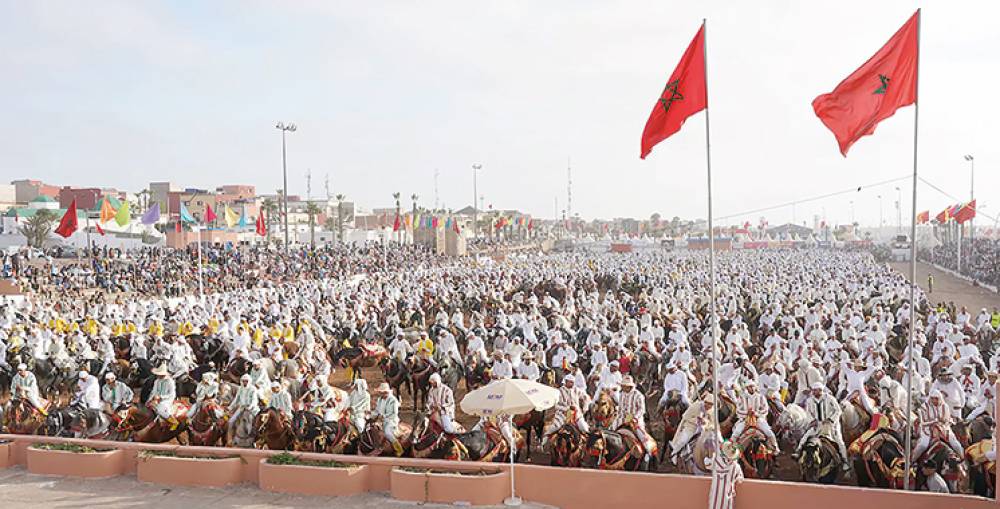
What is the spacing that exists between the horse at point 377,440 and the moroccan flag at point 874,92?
568 centimetres

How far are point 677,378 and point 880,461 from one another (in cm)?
328

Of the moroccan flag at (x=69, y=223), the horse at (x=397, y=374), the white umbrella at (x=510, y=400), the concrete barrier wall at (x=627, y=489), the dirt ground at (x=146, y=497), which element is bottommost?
the dirt ground at (x=146, y=497)

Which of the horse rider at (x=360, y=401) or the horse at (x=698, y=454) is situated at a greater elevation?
the horse rider at (x=360, y=401)

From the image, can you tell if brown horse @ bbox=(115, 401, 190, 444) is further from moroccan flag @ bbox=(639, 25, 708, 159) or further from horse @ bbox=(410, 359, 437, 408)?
moroccan flag @ bbox=(639, 25, 708, 159)

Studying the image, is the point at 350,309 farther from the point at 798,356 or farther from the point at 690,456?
the point at 690,456

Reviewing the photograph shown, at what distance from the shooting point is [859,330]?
1680 cm

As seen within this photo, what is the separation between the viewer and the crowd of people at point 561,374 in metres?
8.88

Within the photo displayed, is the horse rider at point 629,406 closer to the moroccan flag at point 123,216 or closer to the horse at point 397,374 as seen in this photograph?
the horse at point 397,374

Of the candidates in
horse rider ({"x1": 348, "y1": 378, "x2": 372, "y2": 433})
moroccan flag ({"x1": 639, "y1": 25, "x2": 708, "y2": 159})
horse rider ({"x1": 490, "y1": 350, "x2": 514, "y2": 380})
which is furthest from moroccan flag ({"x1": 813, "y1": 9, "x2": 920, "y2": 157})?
horse rider ({"x1": 490, "y1": 350, "x2": 514, "y2": 380})

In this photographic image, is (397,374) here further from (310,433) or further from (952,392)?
(952,392)

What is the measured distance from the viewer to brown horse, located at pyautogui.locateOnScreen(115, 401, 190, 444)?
33.1 ft

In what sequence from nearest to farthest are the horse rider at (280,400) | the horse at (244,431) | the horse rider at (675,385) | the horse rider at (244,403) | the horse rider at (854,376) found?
the horse at (244,431) → the horse rider at (244,403) → the horse rider at (280,400) → the horse rider at (675,385) → the horse rider at (854,376)

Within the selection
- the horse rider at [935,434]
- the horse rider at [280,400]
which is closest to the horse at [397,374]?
the horse rider at [280,400]

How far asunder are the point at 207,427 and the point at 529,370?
4.93 m
